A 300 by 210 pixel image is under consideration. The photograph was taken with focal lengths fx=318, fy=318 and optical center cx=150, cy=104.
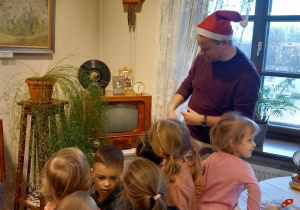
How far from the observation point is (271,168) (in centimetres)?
215

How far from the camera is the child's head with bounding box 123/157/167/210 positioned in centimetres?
108

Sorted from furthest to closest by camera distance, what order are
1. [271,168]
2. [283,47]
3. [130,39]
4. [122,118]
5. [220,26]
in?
1. [130,39]
2. [283,47]
3. [122,118]
4. [271,168]
5. [220,26]

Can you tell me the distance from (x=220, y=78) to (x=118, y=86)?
29.9 inches

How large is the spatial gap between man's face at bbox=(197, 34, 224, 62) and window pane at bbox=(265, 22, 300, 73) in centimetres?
81

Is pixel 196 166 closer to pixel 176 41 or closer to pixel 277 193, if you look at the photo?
pixel 277 193

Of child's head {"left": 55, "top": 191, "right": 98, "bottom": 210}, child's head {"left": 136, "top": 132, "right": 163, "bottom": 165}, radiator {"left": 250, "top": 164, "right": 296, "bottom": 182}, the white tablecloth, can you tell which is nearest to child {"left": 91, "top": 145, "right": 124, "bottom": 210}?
child's head {"left": 136, "top": 132, "right": 163, "bottom": 165}

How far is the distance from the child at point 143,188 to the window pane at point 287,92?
1.54 meters

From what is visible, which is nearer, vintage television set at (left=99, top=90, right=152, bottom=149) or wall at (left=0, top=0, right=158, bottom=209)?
vintage television set at (left=99, top=90, right=152, bottom=149)

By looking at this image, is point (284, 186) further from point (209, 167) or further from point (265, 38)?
point (265, 38)

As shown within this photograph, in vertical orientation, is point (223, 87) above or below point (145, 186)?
above

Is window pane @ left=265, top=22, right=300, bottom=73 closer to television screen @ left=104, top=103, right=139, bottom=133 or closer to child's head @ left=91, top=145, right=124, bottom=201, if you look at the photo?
television screen @ left=104, top=103, right=139, bottom=133

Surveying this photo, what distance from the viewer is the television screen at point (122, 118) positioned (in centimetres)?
222

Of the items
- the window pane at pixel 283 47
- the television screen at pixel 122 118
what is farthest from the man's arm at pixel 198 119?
the window pane at pixel 283 47

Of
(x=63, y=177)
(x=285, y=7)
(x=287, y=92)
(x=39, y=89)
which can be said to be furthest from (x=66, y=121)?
(x=285, y=7)
